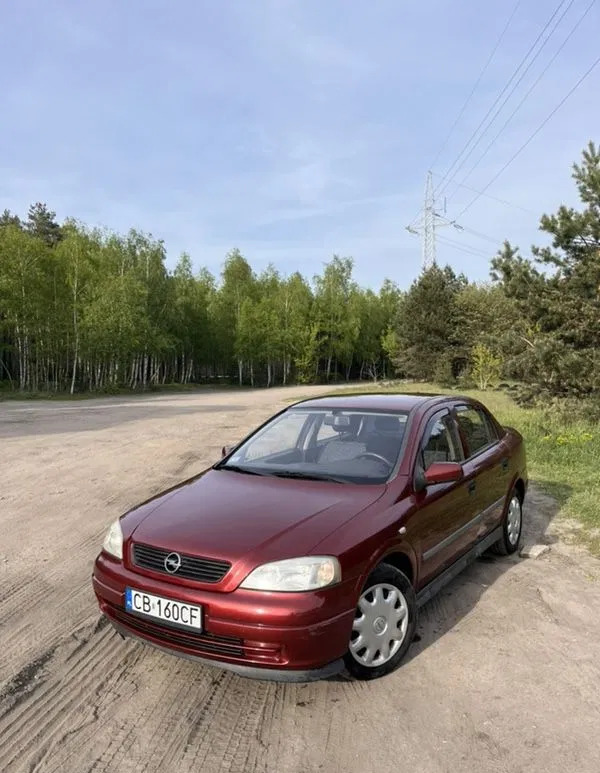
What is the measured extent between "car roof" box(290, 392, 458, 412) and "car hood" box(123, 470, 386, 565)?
3.28 ft

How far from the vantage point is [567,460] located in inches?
384

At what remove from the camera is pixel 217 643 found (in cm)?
291

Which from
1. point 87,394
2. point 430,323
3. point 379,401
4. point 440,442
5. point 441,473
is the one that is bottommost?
point 87,394

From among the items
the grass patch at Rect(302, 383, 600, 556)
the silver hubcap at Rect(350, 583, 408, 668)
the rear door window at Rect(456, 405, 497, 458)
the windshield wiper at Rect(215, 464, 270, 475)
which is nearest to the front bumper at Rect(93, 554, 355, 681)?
the silver hubcap at Rect(350, 583, 408, 668)

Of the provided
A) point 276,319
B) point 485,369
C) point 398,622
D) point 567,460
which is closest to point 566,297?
point 567,460

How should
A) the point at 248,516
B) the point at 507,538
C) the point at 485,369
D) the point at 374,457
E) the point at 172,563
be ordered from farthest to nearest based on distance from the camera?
the point at 485,369 < the point at 507,538 < the point at 374,457 < the point at 248,516 < the point at 172,563

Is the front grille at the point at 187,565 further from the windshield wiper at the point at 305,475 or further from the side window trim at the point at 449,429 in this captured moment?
the side window trim at the point at 449,429

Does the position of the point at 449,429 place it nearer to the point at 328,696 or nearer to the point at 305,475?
the point at 305,475

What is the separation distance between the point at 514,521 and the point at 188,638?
3.62m

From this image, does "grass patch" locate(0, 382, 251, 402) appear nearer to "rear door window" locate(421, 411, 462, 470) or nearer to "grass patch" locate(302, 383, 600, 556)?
"grass patch" locate(302, 383, 600, 556)

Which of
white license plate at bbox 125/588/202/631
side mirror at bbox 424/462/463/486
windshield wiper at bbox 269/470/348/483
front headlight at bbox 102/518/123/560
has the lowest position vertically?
white license plate at bbox 125/588/202/631

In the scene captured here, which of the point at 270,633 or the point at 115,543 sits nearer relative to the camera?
the point at 270,633

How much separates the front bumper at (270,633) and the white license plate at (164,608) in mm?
36

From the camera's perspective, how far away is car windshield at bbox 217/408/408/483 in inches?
156
